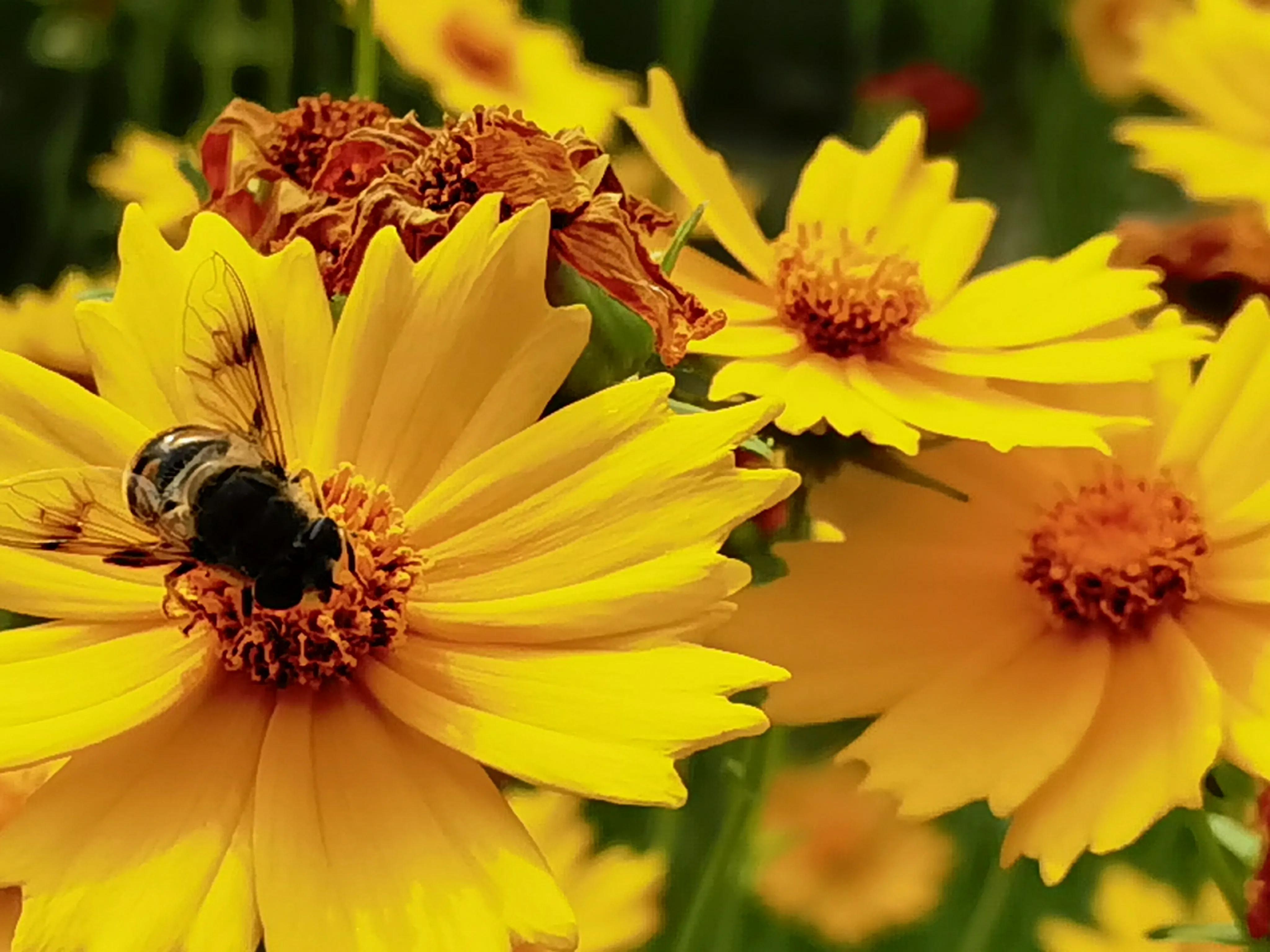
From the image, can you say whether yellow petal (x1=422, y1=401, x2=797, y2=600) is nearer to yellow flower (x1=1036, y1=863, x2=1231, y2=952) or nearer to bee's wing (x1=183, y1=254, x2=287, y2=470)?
bee's wing (x1=183, y1=254, x2=287, y2=470)

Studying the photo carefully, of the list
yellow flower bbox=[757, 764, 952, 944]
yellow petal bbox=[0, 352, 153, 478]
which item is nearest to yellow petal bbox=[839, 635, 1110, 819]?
yellow petal bbox=[0, 352, 153, 478]

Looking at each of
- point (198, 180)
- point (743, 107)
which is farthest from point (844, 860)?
point (743, 107)

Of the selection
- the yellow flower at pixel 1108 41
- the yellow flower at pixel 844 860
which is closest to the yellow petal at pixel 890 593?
the yellow flower at pixel 844 860

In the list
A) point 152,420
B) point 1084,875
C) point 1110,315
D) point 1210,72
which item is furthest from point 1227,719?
point 1084,875

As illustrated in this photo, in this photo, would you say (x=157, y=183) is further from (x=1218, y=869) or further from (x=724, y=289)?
(x=1218, y=869)

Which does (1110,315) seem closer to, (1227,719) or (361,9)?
(1227,719)

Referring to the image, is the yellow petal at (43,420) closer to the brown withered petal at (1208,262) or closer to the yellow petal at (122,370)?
the yellow petal at (122,370)
